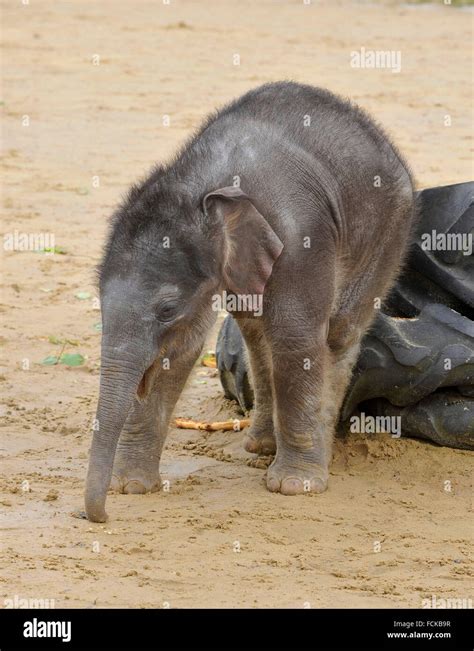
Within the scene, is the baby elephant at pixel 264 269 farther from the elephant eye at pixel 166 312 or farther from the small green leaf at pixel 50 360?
the small green leaf at pixel 50 360

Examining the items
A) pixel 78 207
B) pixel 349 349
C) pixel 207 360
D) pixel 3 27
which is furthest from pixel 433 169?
pixel 3 27

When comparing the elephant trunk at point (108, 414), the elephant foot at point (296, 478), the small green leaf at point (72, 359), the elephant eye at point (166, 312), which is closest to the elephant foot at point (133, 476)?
the elephant foot at point (296, 478)

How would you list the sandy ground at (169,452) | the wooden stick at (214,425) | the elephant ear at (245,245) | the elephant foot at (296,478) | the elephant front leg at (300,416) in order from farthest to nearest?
the wooden stick at (214,425)
the elephant foot at (296,478)
the elephant front leg at (300,416)
the elephant ear at (245,245)
the sandy ground at (169,452)

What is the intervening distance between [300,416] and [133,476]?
700 mm

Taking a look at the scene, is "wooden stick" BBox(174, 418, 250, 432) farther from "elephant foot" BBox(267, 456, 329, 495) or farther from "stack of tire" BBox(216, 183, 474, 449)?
"elephant foot" BBox(267, 456, 329, 495)

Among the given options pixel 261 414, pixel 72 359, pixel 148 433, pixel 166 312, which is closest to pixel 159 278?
pixel 166 312

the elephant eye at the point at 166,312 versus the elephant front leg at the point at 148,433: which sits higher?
the elephant eye at the point at 166,312

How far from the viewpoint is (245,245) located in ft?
17.0

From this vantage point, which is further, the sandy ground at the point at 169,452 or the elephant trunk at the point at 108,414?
the elephant trunk at the point at 108,414

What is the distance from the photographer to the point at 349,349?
235 inches

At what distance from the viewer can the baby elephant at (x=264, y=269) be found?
494cm

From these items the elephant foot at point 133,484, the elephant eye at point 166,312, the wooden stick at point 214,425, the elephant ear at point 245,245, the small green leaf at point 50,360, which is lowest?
the elephant foot at point 133,484

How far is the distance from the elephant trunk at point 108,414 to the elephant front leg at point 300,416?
801 millimetres

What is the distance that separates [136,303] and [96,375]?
222 cm
